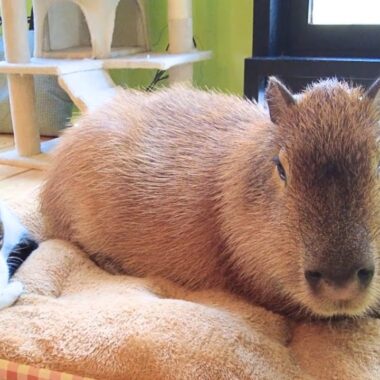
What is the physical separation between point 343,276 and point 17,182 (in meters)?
1.63

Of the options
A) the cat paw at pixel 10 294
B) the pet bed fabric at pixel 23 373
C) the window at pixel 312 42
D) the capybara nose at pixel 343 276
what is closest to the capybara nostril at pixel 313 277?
the capybara nose at pixel 343 276

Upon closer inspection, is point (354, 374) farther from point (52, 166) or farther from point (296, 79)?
point (296, 79)

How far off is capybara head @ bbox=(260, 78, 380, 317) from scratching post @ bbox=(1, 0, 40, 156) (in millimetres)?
1618

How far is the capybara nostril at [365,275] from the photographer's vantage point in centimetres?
87

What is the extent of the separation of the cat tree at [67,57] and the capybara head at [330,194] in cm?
129

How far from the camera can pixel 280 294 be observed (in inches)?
43.2

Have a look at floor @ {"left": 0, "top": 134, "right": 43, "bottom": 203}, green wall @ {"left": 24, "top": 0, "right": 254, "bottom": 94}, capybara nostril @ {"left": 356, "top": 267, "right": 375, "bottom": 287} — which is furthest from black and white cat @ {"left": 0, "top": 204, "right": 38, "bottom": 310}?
green wall @ {"left": 24, "top": 0, "right": 254, "bottom": 94}

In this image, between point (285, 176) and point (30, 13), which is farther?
point (30, 13)

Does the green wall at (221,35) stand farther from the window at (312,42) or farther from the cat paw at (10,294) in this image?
the cat paw at (10,294)

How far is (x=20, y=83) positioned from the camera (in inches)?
96.9

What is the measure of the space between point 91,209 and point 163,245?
0.68ft

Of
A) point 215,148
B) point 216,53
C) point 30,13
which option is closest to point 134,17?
point 216,53

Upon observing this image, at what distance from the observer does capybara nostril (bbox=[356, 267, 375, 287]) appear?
2.87 ft

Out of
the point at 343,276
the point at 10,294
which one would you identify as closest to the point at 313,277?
the point at 343,276
